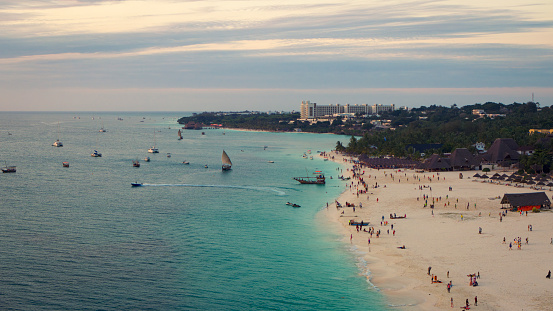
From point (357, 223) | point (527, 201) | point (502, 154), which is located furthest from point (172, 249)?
point (502, 154)

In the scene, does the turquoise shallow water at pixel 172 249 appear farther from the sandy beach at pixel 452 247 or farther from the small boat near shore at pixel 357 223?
the small boat near shore at pixel 357 223

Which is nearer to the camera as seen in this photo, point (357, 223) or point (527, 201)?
point (357, 223)

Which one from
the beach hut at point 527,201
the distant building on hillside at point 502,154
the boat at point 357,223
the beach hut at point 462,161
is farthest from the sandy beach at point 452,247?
the distant building on hillside at point 502,154

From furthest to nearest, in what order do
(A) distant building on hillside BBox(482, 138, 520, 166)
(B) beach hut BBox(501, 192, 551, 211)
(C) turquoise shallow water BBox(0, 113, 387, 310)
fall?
(A) distant building on hillside BBox(482, 138, 520, 166) < (B) beach hut BBox(501, 192, 551, 211) < (C) turquoise shallow water BBox(0, 113, 387, 310)

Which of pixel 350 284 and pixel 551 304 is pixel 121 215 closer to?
pixel 350 284

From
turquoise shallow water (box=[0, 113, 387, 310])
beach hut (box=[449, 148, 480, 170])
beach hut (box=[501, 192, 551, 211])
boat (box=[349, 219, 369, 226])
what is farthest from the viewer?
beach hut (box=[449, 148, 480, 170])

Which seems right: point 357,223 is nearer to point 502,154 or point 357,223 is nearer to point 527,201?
point 527,201

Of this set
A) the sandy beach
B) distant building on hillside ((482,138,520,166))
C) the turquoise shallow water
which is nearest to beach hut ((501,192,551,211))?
the sandy beach

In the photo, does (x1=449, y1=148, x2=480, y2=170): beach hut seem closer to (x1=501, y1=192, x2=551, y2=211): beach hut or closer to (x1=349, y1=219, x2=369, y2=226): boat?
(x1=501, y1=192, x2=551, y2=211): beach hut
